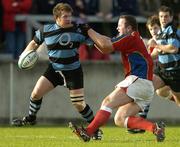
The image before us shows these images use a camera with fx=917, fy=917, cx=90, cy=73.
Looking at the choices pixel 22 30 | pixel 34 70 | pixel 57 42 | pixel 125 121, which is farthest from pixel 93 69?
pixel 125 121

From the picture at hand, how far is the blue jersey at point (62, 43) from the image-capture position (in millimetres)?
13703

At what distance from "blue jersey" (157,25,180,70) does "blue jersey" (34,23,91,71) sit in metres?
1.65

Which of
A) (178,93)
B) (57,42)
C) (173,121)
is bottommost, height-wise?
(173,121)

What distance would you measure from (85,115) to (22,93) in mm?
3685

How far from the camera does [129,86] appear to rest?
12.2 meters

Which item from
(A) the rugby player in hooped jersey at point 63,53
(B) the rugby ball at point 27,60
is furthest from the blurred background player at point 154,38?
(B) the rugby ball at point 27,60

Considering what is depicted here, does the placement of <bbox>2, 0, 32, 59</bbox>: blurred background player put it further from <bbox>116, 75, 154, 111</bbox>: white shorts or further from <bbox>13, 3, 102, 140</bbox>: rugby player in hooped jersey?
<bbox>116, 75, 154, 111</bbox>: white shorts

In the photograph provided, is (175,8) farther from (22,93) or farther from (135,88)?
(135,88)

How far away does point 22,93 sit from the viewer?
17438mm

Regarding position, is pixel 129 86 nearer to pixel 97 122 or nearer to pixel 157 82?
pixel 97 122

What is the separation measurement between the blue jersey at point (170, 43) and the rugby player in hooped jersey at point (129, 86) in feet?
7.71

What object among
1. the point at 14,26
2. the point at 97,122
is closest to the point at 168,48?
the point at 97,122

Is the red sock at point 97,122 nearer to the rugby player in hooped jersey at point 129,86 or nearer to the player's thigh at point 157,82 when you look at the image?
the rugby player in hooped jersey at point 129,86

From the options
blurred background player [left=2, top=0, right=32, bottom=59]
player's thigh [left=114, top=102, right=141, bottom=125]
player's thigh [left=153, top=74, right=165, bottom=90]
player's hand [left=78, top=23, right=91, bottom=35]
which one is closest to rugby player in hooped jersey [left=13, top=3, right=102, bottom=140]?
player's hand [left=78, top=23, right=91, bottom=35]
